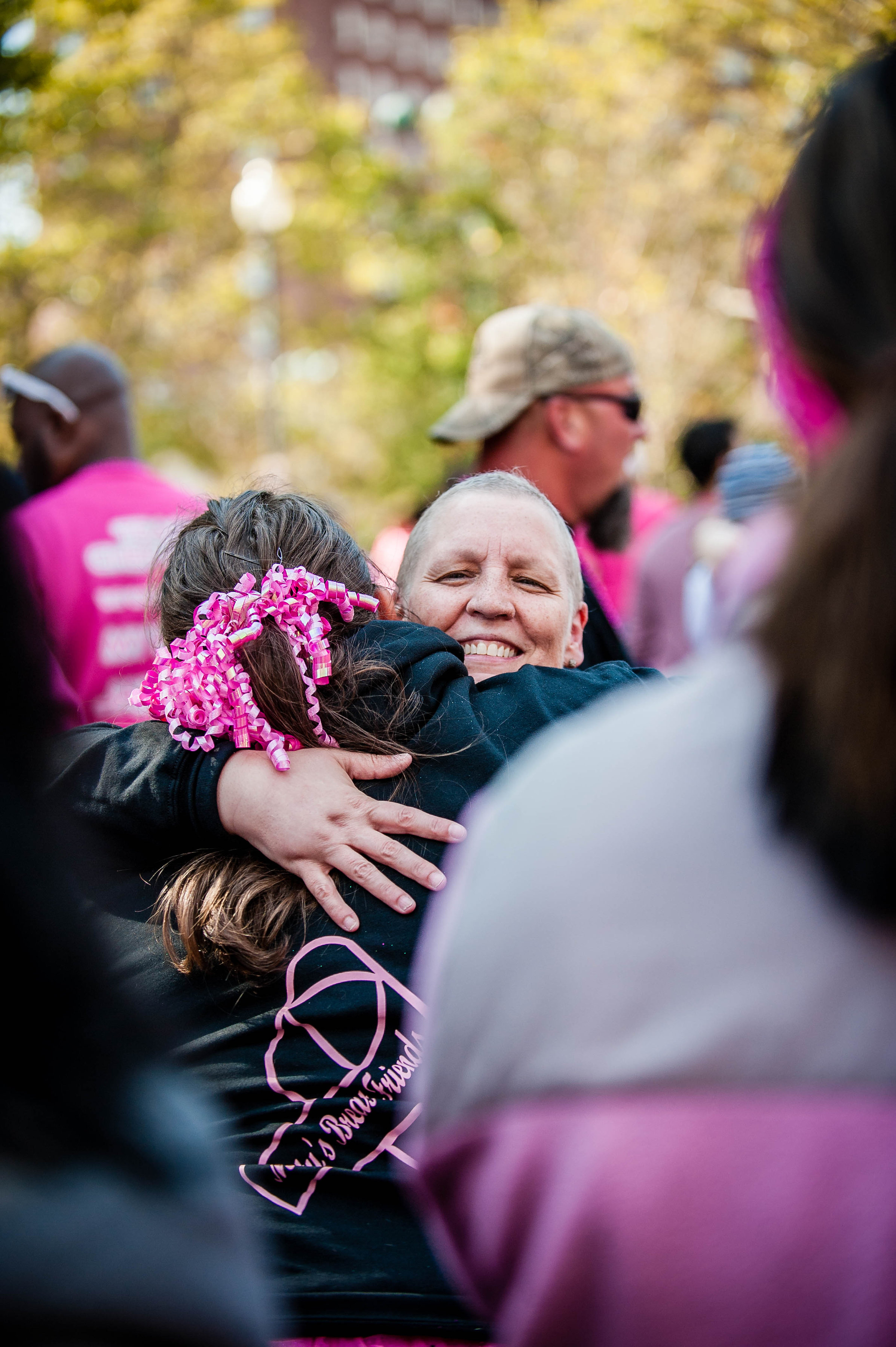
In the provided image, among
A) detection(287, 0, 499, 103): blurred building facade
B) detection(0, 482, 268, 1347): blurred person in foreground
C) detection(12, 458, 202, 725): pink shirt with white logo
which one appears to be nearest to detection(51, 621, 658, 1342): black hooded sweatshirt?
detection(0, 482, 268, 1347): blurred person in foreground

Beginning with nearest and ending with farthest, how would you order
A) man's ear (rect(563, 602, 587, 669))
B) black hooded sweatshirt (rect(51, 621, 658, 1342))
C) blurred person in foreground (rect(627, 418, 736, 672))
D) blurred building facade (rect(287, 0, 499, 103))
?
1. black hooded sweatshirt (rect(51, 621, 658, 1342))
2. man's ear (rect(563, 602, 587, 669))
3. blurred person in foreground (rect(627, 418, 736, 672))
4. blurred building facade (rect(287, 0, 499, 103))

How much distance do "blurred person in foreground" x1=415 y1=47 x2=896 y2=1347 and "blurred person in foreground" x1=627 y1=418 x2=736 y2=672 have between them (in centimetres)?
474

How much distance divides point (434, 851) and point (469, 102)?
18.1m

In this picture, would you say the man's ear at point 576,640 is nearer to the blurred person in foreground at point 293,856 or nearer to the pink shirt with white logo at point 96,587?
the blurred person in foreground at point 293,856

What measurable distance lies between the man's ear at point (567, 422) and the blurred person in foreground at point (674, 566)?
1612 millimetres

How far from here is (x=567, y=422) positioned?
13.4 feet

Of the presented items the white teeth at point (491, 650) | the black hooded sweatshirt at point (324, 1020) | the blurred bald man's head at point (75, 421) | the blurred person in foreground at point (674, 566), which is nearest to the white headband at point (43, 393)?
the blurred bald man's head at point (75, 421)

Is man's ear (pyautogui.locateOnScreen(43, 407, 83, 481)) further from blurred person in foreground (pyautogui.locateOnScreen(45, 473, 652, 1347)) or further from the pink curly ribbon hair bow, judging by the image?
the pink curly ribbon hair bow

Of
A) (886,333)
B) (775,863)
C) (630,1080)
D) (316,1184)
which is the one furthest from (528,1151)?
(316,1184)

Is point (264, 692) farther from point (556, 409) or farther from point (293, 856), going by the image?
point (556, 409)

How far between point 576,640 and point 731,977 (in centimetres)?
172

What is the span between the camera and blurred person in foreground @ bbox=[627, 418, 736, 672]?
18.6 ft

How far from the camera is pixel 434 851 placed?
1.72 m

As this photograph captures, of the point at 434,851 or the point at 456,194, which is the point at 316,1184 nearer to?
the point at 434,851
